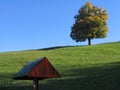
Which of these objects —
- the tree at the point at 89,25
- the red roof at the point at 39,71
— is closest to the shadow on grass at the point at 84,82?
the red roof at the point at 39,71

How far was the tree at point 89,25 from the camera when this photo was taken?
85875 millimetres

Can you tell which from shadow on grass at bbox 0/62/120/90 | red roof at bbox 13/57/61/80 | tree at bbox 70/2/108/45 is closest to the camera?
red roof at bbox 13/57/61/80

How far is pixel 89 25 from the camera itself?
284 ft

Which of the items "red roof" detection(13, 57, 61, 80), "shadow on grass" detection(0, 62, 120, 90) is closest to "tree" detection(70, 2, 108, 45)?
"shadow on grass" detection(0, 62, 120, 90)

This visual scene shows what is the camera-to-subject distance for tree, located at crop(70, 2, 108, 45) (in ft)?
282

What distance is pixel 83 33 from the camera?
8575 cm

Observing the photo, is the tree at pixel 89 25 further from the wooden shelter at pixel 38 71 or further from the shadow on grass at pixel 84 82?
the wooden shelter at pixel 38 71

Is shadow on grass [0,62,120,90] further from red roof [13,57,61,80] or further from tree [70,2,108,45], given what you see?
tree [70,2,108,45]

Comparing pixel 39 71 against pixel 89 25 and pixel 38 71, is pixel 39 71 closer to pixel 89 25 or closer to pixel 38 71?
pixel 38 71

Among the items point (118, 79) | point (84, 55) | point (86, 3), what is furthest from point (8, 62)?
point (86, 3)

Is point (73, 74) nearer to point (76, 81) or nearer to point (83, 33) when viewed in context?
point (76, 81)

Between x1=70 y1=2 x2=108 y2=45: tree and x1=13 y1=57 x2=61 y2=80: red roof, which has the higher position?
x1=70 y1=2 x2=108 y2=45: tree

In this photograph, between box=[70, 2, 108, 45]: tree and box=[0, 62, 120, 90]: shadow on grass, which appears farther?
box=[70, 2, 108, 45]: tree

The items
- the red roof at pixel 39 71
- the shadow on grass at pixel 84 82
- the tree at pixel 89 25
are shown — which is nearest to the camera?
the red roof at pixel 39 71
